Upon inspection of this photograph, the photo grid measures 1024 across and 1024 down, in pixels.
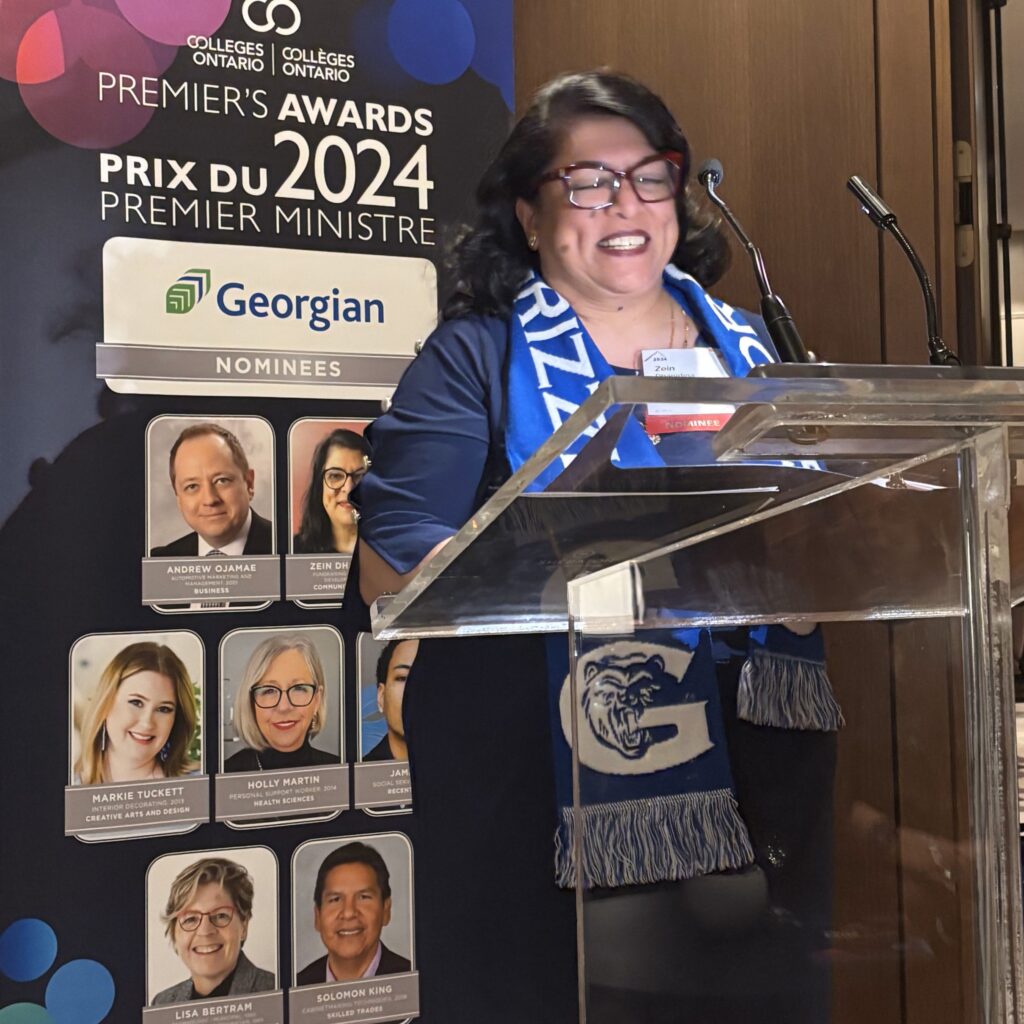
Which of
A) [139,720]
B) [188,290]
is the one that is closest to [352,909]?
[139,720]

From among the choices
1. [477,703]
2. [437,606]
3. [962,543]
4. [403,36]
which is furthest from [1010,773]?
[403,36]

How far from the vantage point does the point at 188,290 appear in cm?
187

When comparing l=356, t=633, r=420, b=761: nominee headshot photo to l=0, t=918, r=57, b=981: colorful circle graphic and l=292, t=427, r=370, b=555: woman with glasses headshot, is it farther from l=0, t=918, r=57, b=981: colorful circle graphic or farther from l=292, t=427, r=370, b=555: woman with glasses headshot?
l=0, t=918, r=57, b=981: colorful circle graphic

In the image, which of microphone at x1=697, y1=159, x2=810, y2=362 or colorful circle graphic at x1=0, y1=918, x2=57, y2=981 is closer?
microphone at x1=697, y1=159, x2=810, y2=362

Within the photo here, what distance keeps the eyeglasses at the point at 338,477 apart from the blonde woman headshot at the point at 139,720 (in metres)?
0.38

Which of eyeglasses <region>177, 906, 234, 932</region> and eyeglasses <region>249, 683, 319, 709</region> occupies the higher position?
eyeglasses <region>249, 683, 319, 709</region>

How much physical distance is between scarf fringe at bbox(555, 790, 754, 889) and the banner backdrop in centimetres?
132

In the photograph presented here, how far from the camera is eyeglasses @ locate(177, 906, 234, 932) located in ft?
5.88

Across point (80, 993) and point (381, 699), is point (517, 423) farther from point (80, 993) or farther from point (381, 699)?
point (80, 993)

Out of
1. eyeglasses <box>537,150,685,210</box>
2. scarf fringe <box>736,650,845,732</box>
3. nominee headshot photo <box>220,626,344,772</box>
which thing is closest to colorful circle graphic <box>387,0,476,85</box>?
eyeglasses <box>537,150,685,210</box>

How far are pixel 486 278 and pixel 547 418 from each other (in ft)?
0.94

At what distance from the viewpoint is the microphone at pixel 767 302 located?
130cm

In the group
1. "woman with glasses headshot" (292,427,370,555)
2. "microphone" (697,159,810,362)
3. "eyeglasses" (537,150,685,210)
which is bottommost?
"woman with glasses headshot" (292,427,370,555)

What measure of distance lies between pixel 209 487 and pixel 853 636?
1507mm
